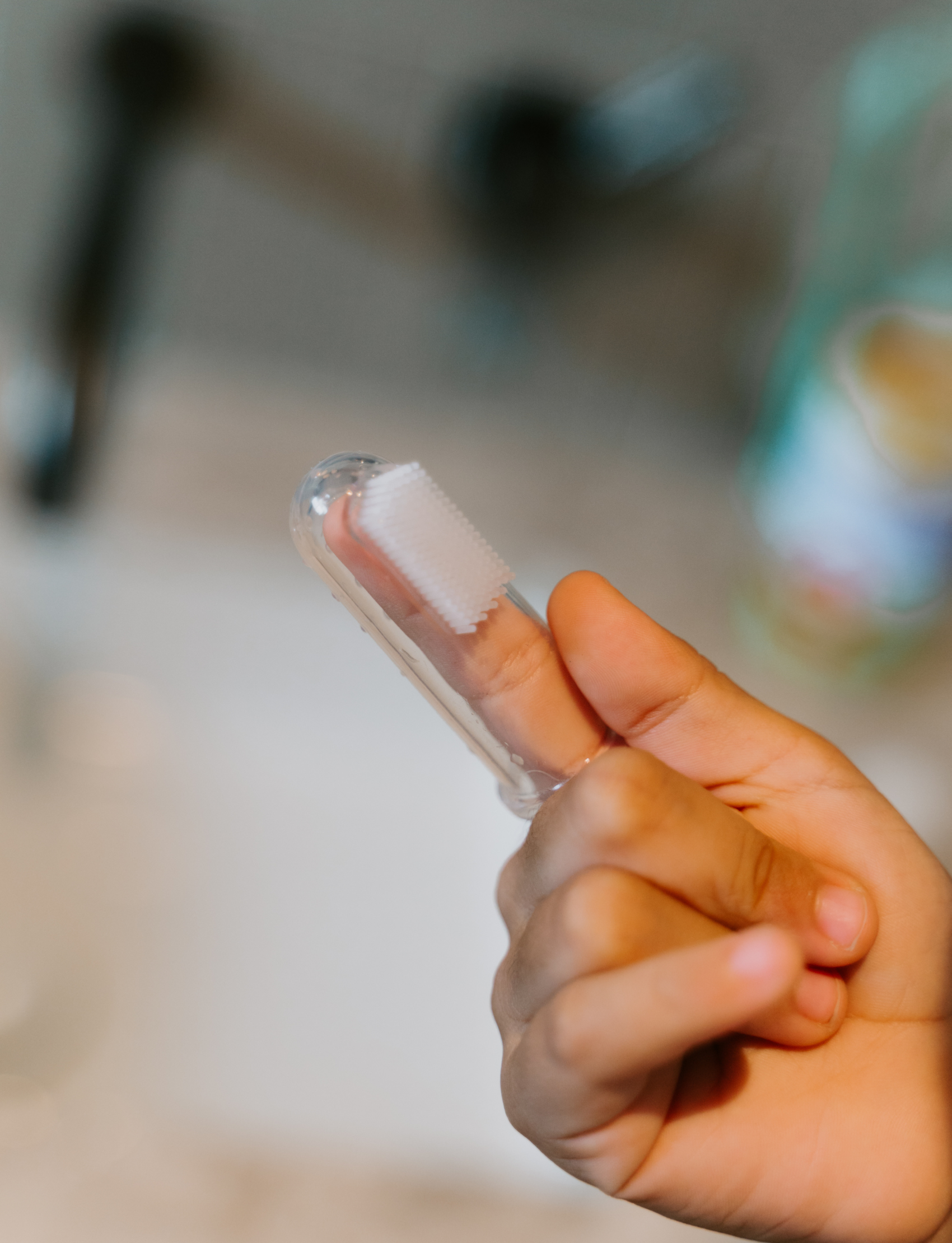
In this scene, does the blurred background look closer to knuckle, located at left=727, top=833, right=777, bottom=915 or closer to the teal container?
the teal container

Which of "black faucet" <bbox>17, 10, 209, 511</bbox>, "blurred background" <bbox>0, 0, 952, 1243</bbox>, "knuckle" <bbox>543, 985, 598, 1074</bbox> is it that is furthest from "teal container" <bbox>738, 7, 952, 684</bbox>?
"knuckle" <bbox>543, 985, 598, 1074</bbox>

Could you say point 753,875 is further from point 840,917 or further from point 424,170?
→ point 424,170

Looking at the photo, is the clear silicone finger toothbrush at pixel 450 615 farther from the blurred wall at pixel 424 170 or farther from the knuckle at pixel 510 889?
the blurred wall at pixel 424 170

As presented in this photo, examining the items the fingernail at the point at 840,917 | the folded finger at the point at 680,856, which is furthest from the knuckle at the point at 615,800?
the fingernail at the point at 840,917

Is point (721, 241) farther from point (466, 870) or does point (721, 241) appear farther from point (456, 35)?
point (466, 870)

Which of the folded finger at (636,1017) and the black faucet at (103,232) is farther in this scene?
the black faucet at (103,232)

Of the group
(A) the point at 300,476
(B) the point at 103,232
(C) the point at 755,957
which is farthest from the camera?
(A) the point at 300,476

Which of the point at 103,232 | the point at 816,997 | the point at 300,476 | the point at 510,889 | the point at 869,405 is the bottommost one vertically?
the point at 816,997

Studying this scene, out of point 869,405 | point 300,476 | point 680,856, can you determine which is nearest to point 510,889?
point 680,856
